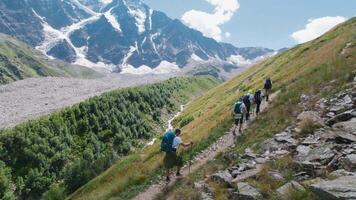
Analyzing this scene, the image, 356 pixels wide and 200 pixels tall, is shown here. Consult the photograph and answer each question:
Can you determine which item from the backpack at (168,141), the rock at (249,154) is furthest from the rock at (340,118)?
the backpack at (168,141)

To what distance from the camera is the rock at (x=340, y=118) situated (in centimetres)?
2631

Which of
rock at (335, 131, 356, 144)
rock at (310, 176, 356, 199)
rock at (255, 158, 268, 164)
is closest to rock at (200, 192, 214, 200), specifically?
rock at (255, 158, 268, 164)

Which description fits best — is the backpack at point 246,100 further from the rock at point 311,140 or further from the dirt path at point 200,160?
the rock at point 311,140

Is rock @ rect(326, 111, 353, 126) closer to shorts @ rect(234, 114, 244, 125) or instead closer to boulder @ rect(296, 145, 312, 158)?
boulder @ rect(296, 145, 312, 158)

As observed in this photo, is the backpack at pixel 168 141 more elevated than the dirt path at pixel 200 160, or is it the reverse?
the backpack at pixel 168 141

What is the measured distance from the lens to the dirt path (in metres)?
31.4

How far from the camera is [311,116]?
29.2 metres

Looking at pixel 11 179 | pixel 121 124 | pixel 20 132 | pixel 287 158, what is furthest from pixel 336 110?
pixel 121 124

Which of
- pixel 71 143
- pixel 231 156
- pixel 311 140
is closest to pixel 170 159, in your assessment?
pixel 231 156

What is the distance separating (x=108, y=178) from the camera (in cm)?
5425

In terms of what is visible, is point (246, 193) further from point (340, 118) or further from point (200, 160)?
point (200, 160)

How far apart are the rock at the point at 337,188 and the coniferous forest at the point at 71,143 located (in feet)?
236

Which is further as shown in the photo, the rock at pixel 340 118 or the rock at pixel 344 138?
the rock at pixel 340 118

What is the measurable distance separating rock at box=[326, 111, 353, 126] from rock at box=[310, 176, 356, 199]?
874cm
